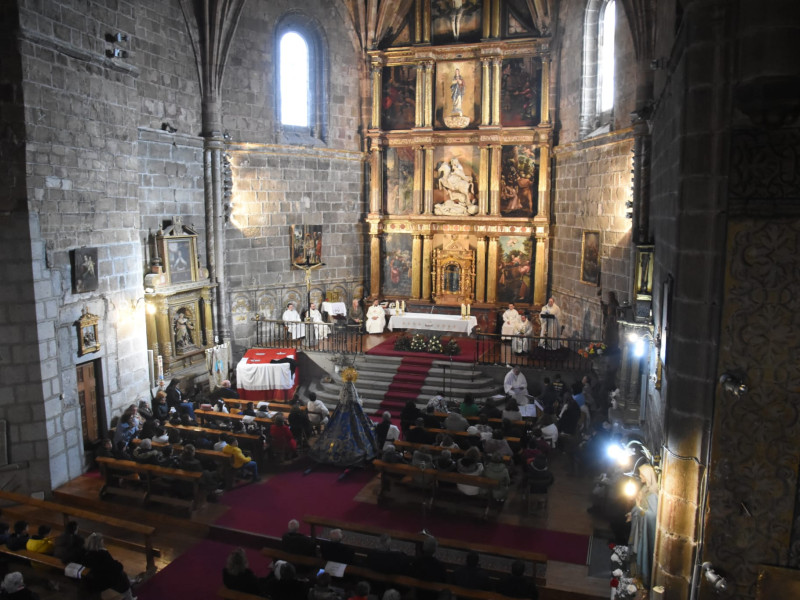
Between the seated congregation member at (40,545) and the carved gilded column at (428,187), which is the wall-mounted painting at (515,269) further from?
the seated congregation member at (40,545)

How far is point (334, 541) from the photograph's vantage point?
914 cm

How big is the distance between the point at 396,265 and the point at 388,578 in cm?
1590

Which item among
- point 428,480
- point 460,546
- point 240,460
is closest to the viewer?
point 460,546

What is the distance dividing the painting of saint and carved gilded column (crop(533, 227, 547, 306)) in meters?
7.12

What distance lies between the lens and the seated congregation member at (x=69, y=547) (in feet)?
29.0

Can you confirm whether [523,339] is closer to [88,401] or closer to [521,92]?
[521,92]

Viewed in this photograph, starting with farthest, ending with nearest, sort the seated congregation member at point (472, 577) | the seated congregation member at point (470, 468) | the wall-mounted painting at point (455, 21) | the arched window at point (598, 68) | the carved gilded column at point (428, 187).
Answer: the carved gilded column at point (428, 187)
the wall-mounted painting at point (455, 21)
the arched window at point (598, 68)
the seated congregation member at point (470, 468)
the seated congregation member at point (472, 577)

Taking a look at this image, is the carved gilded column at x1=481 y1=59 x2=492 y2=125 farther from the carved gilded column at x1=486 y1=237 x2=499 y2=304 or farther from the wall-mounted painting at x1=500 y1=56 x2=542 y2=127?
the carved gilded column at x1=486 y1=237 x2=499 y2=304

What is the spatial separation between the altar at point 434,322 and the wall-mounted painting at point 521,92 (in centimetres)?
690

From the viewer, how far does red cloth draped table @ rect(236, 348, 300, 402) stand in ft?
59.0

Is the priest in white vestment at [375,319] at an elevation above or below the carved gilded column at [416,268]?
below

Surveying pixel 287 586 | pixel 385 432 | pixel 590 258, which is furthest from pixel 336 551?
pixel 590 258

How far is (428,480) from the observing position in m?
12.0

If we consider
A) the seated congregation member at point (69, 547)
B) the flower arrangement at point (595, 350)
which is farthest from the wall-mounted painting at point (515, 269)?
the seated congregation member at point (69, 547)
